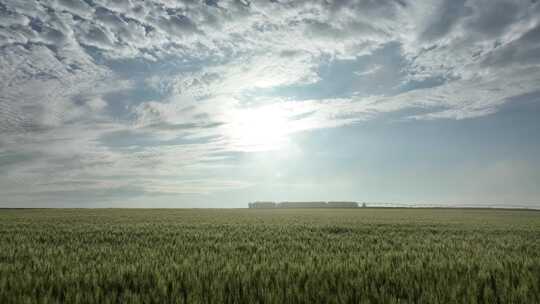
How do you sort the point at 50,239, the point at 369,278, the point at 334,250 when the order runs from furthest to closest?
the point at 50,239 < the point at 334,250 < the point at 369,278

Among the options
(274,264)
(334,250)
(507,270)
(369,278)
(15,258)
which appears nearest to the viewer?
(369,278)

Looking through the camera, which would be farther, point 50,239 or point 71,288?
point 50,239

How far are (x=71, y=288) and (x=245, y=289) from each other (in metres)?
2.14

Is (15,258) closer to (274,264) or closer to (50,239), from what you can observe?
(50,239)

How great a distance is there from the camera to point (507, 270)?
546 centimetres

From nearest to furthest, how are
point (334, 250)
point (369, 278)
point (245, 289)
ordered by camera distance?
point (245, 289)
point (369, 278)
point (334, 250)

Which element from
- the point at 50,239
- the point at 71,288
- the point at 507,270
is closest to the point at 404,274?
the point at 507,270

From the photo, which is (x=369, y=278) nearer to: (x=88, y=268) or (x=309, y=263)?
(x=309, y=263)

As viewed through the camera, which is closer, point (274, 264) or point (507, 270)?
point (507, 270)

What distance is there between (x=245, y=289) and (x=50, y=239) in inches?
379

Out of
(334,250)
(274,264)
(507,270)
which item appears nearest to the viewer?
(507,270)

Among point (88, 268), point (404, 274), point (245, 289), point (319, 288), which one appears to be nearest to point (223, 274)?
point (245, 289)

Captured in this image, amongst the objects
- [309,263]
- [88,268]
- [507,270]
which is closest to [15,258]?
[88,268]

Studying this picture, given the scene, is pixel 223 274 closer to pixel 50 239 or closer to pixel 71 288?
pixel 71 288
